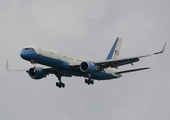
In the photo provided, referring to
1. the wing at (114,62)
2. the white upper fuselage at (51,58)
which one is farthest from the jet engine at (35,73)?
the wing at (114,62)

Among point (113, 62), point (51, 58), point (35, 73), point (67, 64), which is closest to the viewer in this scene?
point (51, 58)

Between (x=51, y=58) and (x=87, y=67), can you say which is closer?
(x=51, y=58)

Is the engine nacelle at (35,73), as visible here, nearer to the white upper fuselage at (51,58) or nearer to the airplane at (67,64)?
the airplane at (67,64)

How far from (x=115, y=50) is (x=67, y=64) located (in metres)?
17.0

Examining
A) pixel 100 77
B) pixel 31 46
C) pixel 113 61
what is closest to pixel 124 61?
pixel 113 61

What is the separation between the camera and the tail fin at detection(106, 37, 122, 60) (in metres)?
92.7

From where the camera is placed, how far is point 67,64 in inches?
3115

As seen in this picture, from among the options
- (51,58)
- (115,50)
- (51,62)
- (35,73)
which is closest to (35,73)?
(35,73)

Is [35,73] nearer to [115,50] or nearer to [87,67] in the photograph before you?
[87,67]

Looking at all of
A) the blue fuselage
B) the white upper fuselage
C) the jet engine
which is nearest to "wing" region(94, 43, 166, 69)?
the blue fuselage

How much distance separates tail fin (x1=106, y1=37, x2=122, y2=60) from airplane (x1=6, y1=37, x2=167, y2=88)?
5793 millimetres

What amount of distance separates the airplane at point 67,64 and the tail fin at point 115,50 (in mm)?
5793

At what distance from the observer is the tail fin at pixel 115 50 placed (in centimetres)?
9272

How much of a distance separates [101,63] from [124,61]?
134 inches
